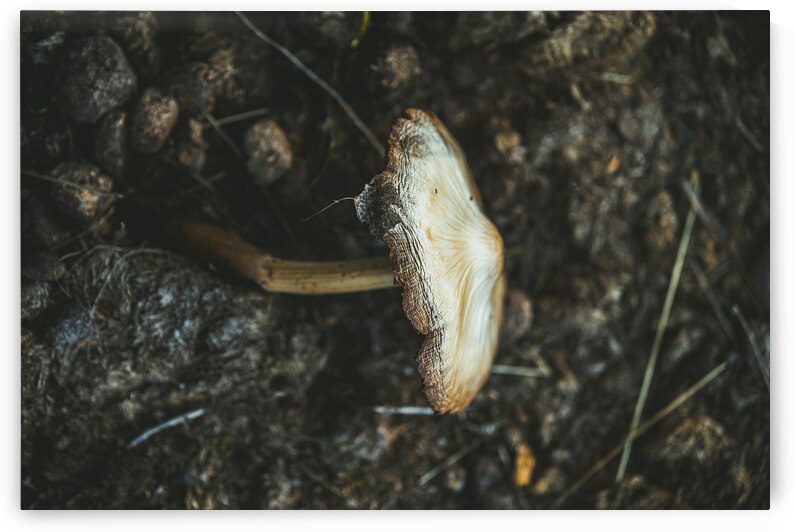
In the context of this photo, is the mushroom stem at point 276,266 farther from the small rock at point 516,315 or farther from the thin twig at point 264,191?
the small rock at point 516,315

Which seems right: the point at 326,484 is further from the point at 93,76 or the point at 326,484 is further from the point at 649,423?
the point at 93,76

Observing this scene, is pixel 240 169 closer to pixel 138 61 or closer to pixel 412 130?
pixel 138 61

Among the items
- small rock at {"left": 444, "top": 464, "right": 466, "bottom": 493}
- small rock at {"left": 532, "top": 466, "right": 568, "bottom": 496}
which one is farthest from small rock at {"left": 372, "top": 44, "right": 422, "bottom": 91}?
small rock at {"left": 532, "top": 466, "right": 568, "bottom": 496}

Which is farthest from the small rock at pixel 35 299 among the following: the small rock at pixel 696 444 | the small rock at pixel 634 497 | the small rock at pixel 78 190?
the small rock at pixel 696 444

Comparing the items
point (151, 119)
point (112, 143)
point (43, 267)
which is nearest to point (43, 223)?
point (43, 267)

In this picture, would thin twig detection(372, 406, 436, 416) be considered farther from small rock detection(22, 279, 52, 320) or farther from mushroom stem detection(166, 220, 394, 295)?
small rock detection(22, 279, 52, 320)

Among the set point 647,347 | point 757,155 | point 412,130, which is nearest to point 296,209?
point 412,130
